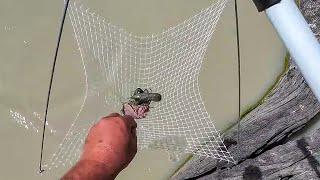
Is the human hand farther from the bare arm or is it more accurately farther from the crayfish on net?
the crayfish on net

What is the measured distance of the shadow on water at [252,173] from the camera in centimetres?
248

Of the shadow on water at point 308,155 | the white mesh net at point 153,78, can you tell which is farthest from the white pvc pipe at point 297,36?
the white mesh net at point 153,78

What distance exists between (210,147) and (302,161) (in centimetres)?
52

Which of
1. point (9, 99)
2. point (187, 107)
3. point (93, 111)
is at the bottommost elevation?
point (187, 107)

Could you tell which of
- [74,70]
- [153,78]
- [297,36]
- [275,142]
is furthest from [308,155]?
[297,36]

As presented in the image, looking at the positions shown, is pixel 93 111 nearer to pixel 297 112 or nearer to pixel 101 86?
pixel 101 86

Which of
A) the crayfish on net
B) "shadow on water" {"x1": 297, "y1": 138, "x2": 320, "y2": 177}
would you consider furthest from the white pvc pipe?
"shadow on water" {"x1": 297, "y1": 138, "x2": 320, "y2": 177}

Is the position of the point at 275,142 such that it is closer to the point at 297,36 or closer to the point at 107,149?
the point at 107,149

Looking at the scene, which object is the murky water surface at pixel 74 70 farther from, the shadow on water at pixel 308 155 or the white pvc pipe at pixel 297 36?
the white pvc pipe at pixel 297 36

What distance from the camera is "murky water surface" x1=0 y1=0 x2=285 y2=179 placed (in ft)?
9.92

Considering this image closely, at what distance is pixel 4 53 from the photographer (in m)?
3.34

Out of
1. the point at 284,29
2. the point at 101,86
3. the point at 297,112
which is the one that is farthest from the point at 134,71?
the point at 284,29

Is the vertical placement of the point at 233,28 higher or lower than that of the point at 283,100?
higher

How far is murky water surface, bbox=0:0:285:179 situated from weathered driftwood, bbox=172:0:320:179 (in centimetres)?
18
